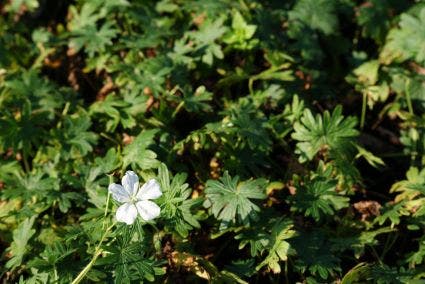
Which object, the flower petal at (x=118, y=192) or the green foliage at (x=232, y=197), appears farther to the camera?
the green foliage at (x=232, y=197)

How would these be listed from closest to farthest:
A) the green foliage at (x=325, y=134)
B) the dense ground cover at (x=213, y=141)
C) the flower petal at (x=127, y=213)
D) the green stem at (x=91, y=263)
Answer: the flower petal at (x=127, y=213) < the green stem at (x=91, y=263) < the dense ground cover at (x=213, y=141) < the green foliage at (x=325, y=134)

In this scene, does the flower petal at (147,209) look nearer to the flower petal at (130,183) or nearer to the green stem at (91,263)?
the flower petal at (130,183)

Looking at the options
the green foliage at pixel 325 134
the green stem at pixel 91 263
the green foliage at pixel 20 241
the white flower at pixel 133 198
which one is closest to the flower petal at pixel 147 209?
the white flower at pixel 133 198

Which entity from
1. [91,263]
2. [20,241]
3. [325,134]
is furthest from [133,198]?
[325,134]

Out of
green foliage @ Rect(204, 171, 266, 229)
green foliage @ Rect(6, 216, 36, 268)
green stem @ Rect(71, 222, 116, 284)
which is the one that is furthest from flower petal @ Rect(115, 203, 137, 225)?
green foliage @ Rect(6, 216, 36, 268)

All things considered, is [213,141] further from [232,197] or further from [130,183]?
[130,183]

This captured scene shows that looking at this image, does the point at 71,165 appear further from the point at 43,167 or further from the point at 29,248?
the point at 29,248

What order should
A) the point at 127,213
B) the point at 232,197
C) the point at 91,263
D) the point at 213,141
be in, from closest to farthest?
the point at 127,213 → the point at 91,263 → the point at 232,197 → the point at 213,141
